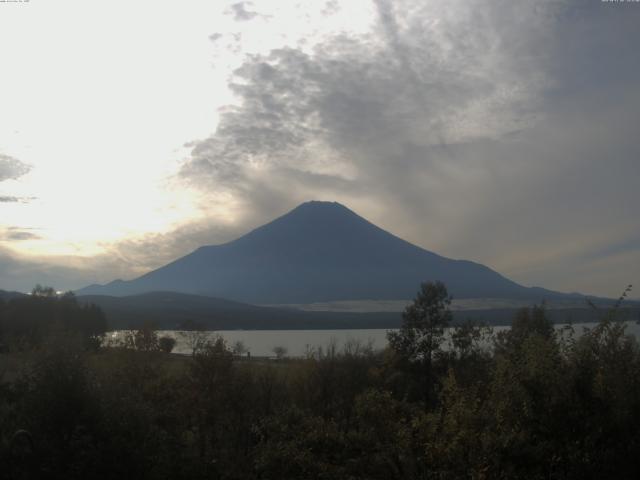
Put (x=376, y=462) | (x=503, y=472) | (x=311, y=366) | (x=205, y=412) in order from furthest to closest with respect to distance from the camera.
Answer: (x=311, y=366) < (x=205, y=412) < (x=376, y=462) < (x=503, y=472)

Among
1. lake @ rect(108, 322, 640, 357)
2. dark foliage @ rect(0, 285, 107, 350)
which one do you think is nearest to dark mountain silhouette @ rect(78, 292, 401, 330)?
lake @ rect(108, 322, 640, 357)

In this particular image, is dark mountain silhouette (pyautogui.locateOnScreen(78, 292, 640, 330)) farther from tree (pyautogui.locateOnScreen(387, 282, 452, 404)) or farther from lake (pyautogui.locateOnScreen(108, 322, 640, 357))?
tree (pyautogui.locateOnScreen(387, 282, 452, 404))

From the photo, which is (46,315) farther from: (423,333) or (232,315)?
(232,315)

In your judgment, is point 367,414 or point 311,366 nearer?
point 367,414

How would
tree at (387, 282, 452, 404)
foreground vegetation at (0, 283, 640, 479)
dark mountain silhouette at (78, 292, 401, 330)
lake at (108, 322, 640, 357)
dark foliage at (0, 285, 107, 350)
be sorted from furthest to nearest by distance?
dark mountain silhouette at (78, 292, 401, 330) < dark foliage at (0, 285, 107, 350) < tree at (387, 282, 452, 404) < lake at (108, 322, 640, 357) < foreground vegetation at (0, 283, 640, 479)

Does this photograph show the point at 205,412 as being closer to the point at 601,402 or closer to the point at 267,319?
the point at 601,402

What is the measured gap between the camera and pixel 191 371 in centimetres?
1683

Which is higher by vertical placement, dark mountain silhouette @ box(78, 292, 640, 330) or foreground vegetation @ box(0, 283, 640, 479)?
dark mountain silhouette @ box(78, 292, 640, 330)

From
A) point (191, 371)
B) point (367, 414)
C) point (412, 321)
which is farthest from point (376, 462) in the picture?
point (412, 321)

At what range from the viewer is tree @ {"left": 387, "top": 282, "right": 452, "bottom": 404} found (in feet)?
83.5

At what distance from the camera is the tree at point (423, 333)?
83.5ft

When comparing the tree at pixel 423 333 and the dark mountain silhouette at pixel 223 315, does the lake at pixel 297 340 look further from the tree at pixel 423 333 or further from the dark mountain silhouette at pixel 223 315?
the dark mountain silhouette at pixel 223 315

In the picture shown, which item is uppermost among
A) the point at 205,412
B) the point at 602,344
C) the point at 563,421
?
the point at 602,344

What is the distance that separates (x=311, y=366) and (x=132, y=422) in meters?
14.0
